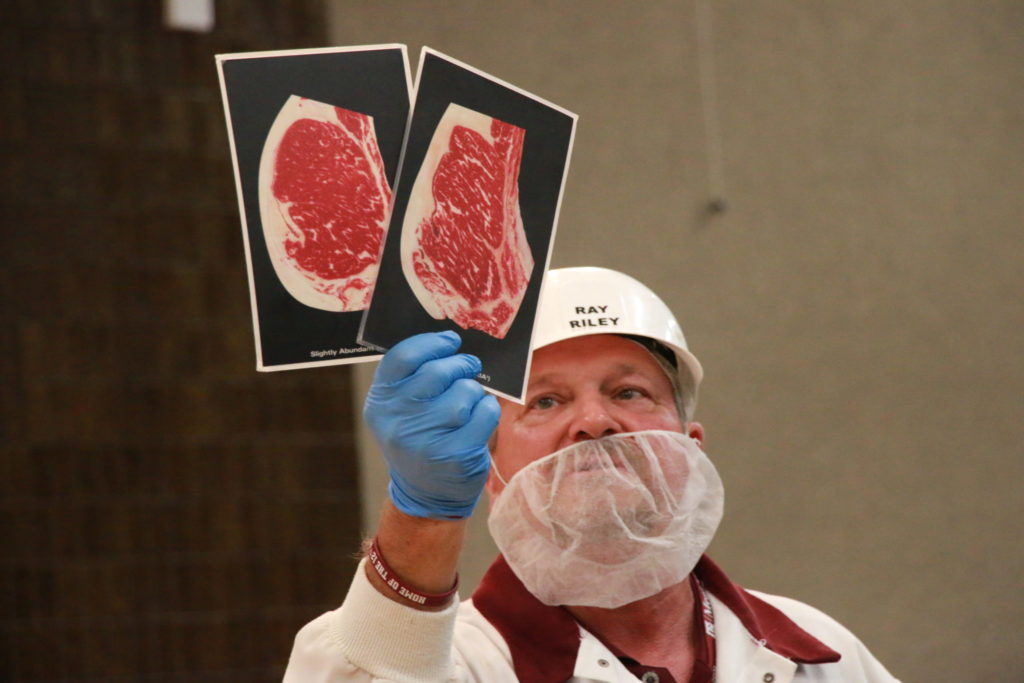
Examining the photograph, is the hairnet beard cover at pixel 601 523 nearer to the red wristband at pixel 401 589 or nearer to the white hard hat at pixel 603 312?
the white hard hat at pixel 603 312

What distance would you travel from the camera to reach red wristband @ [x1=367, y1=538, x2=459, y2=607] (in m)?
1.56

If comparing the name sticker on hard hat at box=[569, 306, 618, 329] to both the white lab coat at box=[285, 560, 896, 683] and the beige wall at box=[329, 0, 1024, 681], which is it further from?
the beige wall at box=[329, 0, 1024, 681]

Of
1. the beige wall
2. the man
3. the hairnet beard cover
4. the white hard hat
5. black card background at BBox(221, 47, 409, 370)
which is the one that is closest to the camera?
black card background at BBox(221, 47, 409, 370)

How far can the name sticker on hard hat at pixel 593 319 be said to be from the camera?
214cm

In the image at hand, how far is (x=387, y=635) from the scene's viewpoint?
1.56 metres

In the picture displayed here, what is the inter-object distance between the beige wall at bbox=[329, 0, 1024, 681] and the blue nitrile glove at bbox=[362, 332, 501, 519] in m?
2.87

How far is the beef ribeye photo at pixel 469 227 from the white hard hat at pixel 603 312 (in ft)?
1.44

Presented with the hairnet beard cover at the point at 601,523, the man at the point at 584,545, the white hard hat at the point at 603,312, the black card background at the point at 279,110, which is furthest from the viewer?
the white hard hat at the point at 603,312

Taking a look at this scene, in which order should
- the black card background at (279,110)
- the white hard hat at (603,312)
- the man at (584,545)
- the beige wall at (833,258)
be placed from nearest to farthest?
the black card background at (279,110) → the man at (584,545) → the white hard hat at (603,312) → the beige wall at (833,258)

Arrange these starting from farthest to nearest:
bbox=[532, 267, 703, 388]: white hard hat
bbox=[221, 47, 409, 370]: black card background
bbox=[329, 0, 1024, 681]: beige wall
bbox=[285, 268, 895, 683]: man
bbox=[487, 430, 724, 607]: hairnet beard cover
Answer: bbox=[329, 0, 1024, 681]: beige wall, bbox=[532, 267, 703, 388]: white hard hat, bbox=[487, 430, 724, 607]: hairnet beard cover, bbox=[285, 268, 895, 683]: man, bbox=[221, 47, 409, 370]: black card background

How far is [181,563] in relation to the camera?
12.5 ft

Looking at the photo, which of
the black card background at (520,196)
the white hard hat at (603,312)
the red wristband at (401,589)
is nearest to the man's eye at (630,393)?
the white hard hat at (603,312)

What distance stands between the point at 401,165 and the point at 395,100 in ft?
0.30

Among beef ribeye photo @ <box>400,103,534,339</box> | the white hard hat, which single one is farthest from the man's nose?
beef ribeye photo @ <box>400,103,534,339</box>
